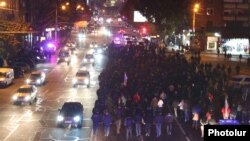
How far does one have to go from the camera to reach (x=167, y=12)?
83000mm

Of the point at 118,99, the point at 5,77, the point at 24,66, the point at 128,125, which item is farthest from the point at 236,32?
the point at 128,125

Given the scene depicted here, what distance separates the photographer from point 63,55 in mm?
73812

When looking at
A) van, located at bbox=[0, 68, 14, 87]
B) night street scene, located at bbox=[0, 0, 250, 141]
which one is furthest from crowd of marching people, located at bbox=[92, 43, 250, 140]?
van, located at bbox=[0, 68, 14, 87]

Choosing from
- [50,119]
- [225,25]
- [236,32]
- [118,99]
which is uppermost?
[225,25]

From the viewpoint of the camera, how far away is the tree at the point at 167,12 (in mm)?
82562

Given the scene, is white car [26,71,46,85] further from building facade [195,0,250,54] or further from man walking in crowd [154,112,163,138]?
building facade [195,0,250,54]

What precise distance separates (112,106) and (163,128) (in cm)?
324

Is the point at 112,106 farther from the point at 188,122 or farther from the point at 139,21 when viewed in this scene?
the point at 139,21

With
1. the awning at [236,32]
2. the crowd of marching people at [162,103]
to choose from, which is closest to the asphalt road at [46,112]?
the crowd of marching people at [162,103]

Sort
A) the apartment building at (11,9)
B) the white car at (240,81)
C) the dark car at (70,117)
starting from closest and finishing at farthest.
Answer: the dark car at (70,117) → the white car at (240,81) → the apartment building at (11,9)

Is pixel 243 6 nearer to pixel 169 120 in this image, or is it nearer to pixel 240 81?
pixel 240 81

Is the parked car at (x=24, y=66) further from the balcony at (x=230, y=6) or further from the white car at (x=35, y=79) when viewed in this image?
the balcony at (x=230, y=6)

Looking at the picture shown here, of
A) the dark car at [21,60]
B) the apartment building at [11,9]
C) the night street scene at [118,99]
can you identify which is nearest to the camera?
the night street scene at [118,99]

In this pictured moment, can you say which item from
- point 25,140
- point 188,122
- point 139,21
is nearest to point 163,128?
point 188,122
